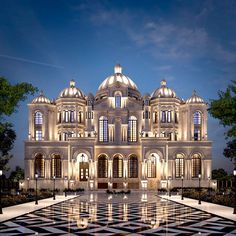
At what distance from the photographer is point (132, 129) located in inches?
3027

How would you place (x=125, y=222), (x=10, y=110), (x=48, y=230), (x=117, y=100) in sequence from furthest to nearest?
1. (x=117, y=100)
2. (x=10, y=110)
3. (x=125, y=222)
4. (x=48, y=230)

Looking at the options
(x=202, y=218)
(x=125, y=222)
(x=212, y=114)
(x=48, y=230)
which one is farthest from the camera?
(x=212, y=114)

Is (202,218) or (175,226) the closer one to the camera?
(175,226)

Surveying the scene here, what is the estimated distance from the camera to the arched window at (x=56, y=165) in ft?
238

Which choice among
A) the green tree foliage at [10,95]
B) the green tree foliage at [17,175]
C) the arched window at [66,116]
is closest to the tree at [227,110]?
the green tree foliage at [10,95]

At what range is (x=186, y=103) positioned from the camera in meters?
78.2

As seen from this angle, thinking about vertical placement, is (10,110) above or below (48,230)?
above

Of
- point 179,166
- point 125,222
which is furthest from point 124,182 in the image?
point 125,222

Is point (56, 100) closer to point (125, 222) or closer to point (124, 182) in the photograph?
point (124, 182)

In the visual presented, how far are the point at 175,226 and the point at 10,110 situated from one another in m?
12.4

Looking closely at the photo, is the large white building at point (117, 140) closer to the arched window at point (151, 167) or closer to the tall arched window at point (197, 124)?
the arched window at point (151, 167)

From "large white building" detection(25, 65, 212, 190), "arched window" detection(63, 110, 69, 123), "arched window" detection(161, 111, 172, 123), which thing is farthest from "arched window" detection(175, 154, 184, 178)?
"arched window" detection(63, 110, 69, 123)

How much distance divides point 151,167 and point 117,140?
310 inches

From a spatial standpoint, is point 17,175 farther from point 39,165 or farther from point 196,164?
point 196,164
